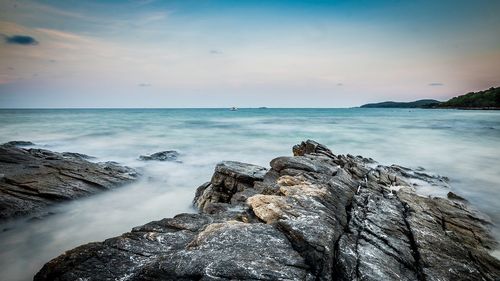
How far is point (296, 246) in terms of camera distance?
5.52 metres

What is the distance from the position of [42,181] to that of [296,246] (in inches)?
486

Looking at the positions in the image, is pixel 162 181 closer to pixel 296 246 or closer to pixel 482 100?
pixel 296 246

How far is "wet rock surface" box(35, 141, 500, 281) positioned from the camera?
5020 mm

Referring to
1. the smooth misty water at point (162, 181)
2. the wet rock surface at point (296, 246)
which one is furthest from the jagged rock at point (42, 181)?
the wet rock surface at point (296, 246)

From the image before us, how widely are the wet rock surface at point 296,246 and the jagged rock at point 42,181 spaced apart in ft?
22.7

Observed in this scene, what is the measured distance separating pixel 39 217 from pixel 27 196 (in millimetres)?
1412

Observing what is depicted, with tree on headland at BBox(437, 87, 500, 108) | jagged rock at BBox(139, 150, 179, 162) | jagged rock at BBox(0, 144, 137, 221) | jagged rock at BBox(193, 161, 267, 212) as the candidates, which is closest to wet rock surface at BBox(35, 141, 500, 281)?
jagged rock at BBox(193, 161, 267, 212)

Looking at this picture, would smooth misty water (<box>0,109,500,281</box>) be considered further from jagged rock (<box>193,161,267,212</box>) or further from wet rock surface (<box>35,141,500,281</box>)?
wet rock surface (<box>35,141,500,281</box>)

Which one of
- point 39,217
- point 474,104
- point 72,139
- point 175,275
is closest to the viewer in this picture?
point 175,275

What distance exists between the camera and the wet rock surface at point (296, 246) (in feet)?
16.5

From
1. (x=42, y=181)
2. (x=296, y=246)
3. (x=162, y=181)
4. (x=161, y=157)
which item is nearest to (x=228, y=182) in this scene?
(x=162, y=181)

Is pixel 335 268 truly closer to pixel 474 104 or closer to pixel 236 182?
pixel 236 182

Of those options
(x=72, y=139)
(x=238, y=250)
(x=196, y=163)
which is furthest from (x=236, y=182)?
(x=72, y=139)

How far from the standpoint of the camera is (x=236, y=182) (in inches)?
467
